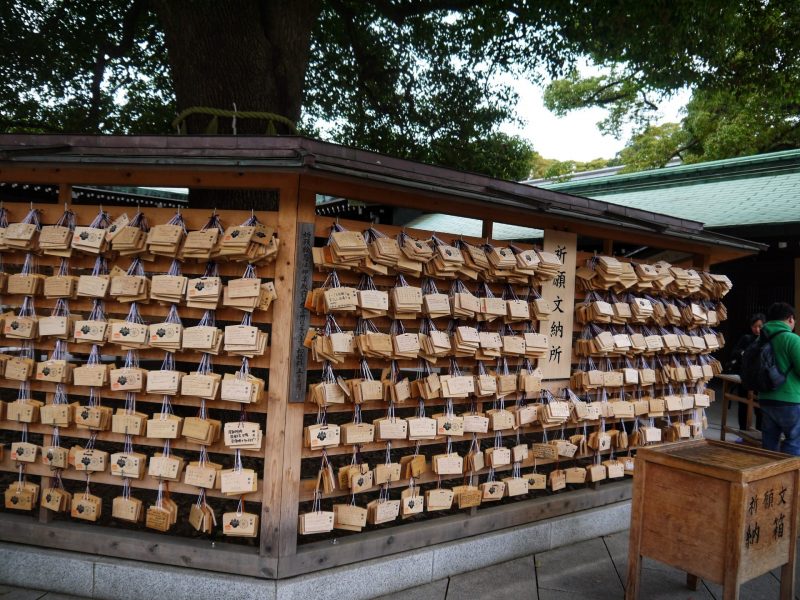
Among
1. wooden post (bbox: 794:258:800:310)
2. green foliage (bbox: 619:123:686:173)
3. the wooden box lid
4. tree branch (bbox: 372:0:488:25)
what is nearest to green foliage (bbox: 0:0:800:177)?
tree branch (bbox: 372:0:488:25)

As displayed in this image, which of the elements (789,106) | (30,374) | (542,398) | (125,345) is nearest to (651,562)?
(542,398)

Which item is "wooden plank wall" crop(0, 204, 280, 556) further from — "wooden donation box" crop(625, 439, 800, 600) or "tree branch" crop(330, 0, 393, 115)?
"tree branch" crop(330, 0, 393, 115)

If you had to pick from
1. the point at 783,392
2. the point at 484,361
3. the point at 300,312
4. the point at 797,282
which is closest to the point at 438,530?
the point at 484,361

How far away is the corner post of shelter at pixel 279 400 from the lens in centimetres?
405

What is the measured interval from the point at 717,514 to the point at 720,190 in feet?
30.5

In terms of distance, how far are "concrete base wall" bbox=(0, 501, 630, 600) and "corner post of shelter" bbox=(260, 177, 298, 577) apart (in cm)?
27

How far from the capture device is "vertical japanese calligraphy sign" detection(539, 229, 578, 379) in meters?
5.54

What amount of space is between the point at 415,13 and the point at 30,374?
7077mm

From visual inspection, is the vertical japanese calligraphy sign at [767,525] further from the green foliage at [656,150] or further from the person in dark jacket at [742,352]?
the green foliage at [656,150]

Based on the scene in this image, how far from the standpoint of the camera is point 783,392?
5750 mm

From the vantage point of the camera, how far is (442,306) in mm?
4633

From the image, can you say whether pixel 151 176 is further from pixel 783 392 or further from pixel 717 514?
pixel 783 392

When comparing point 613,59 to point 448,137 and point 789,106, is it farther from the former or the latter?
point 789,106

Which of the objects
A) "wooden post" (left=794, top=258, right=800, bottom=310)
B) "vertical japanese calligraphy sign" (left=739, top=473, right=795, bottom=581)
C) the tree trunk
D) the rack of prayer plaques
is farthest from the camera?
"wooden post" (left=794, top=258, right=800, bottom=310)
